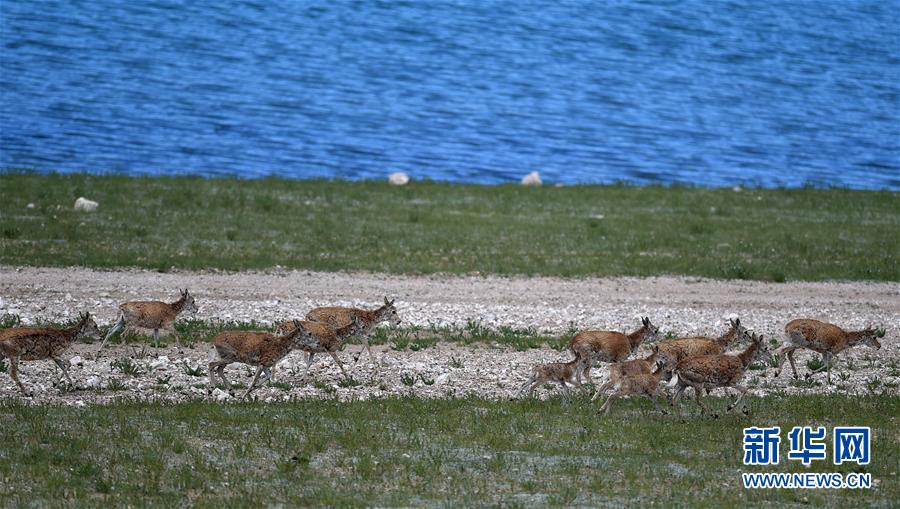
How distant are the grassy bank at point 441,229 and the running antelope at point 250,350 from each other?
11.1 meters

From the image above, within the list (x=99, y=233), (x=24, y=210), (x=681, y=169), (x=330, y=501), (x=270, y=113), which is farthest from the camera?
(x=270, y=113)

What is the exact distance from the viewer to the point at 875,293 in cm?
3122

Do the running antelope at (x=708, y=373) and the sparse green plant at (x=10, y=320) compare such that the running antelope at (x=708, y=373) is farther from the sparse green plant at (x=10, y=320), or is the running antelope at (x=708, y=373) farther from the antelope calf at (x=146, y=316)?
the sparse green plant at (x=10, y=320)

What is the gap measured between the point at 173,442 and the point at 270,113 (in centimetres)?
5859

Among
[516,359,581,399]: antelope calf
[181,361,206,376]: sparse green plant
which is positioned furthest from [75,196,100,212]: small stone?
[516,359,581,399]: antelope calf

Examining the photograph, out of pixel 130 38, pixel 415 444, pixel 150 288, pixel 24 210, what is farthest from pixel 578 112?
pixel 415 444

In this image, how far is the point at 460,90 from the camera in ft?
280

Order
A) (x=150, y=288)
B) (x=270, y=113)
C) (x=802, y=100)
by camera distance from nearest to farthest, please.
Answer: (x=150, y=288)
(x=270, y=113)
(x=802, y=100)

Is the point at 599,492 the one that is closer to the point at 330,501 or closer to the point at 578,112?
the point at 330,501

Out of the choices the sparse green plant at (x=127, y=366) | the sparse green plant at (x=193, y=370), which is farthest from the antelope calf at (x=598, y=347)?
the sparse green plant at (x=127, y=366)

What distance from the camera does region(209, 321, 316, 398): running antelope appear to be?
19516mm

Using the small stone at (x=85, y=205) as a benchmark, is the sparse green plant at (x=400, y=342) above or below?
above

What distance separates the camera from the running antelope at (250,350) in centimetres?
1952

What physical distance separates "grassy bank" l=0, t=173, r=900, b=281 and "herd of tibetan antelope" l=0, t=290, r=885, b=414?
8.67m
